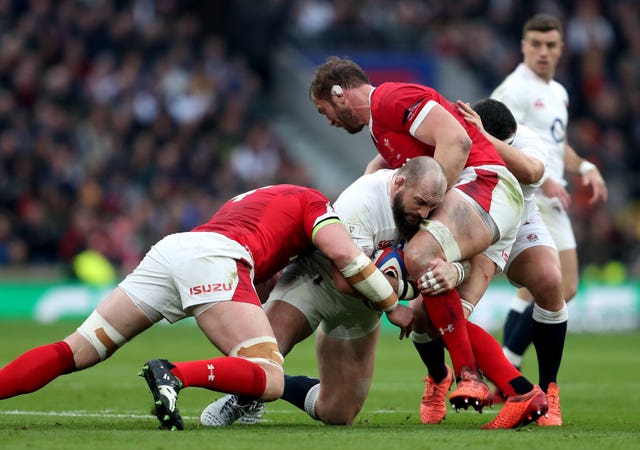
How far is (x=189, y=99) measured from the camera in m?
21.2

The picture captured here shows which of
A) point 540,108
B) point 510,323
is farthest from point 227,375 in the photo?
point 540,108

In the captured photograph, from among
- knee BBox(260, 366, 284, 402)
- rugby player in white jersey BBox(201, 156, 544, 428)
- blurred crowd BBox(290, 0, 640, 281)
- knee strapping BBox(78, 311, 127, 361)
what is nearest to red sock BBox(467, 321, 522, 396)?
rugby player in white jersey BBox(201, 156, 544, 428)

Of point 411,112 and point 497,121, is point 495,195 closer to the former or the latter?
point 411,112

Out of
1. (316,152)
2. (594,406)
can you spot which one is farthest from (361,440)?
(316,152)

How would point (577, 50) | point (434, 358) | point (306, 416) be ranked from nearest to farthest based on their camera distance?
point (434, 358), point (306, 416), point (577, 50)

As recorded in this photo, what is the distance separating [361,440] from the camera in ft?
19.9

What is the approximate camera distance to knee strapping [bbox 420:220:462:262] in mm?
7012

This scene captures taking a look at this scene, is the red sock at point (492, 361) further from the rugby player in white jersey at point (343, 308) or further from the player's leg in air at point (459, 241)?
the rugby player in white jersey at point (343, 308)

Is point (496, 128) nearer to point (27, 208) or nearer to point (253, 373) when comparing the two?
point (253, 373)

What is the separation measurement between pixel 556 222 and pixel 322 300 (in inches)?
117

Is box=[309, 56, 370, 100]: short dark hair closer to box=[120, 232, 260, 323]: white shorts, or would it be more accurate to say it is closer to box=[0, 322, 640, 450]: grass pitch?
box=[120, 232, 260, 323]: white shorts

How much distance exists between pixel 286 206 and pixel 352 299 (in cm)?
74

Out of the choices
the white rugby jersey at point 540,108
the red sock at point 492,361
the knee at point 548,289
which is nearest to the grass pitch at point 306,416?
the red sock at point 492,361

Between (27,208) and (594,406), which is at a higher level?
(27,208)
